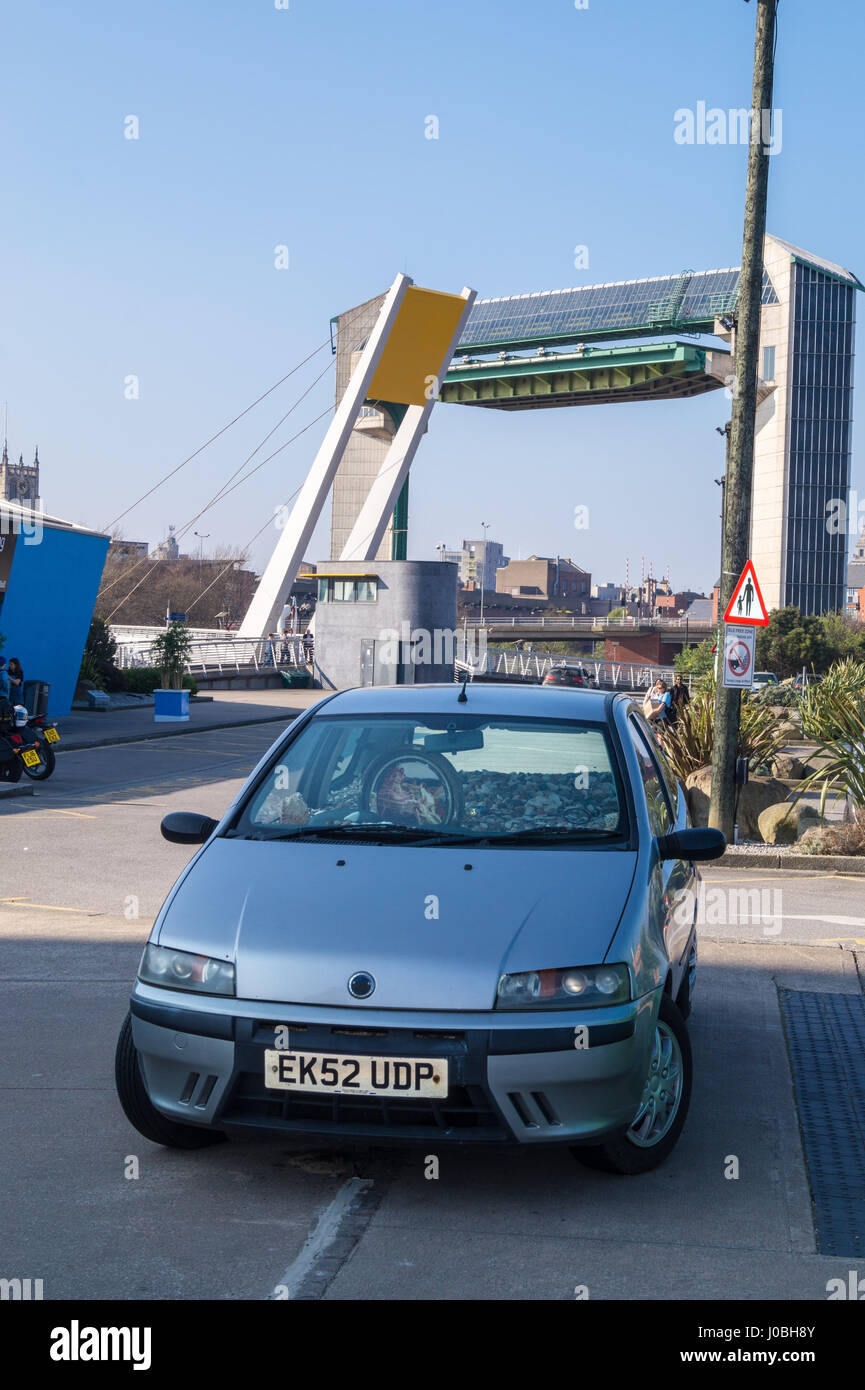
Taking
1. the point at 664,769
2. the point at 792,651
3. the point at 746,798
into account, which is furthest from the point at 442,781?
the point at 792,651

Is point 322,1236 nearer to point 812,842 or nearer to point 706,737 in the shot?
point 812,842

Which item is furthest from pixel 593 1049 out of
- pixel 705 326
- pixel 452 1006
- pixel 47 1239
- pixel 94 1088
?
pixel 705 326

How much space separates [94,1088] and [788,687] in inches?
1154

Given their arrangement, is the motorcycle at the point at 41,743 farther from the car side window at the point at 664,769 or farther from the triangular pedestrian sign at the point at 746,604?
the car side window at the point at 664,769

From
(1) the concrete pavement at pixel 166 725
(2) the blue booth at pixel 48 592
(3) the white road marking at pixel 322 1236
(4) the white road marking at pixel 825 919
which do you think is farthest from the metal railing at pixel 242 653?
(3) the white road marking at pixel 322 1236

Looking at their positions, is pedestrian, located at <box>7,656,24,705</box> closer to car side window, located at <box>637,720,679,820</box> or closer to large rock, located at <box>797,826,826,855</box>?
large rock, located at <box>797,826,826,855</box>

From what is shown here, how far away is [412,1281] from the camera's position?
3.67 metres

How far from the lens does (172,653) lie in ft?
113

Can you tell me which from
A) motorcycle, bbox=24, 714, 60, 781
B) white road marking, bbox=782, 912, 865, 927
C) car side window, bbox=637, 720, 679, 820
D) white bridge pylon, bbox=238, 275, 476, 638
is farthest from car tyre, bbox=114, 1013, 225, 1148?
white bridge pylon, bbox=238, 275, 476, 638

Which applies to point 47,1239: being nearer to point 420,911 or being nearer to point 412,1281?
point 412,1281

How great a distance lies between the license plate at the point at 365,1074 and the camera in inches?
157

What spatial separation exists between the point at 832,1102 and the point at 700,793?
9.66 m

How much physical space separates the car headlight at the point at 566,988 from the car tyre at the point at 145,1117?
1.18 m

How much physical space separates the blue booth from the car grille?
2379 cm
